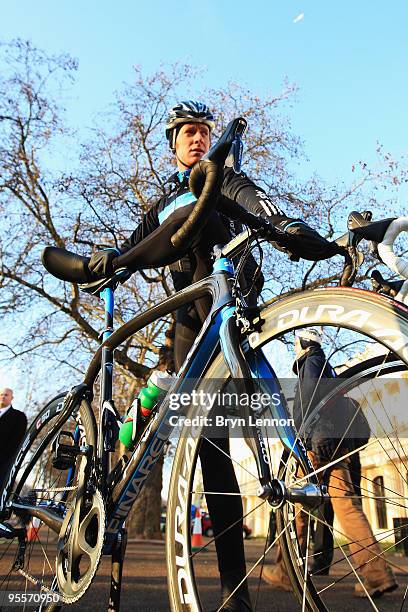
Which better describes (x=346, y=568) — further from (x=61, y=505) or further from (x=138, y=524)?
(x=138, y=524)

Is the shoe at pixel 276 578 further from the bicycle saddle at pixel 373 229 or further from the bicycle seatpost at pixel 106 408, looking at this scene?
the bicycle saddle at pixel 373 229

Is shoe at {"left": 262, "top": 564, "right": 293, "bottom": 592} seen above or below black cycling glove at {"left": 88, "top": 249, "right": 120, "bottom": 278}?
below

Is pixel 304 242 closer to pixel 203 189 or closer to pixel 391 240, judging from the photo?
pixel 391 240

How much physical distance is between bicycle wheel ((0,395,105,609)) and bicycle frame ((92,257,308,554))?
84mm

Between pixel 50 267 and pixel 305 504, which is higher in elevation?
pixel 50 267

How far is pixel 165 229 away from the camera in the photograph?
7.41 ft

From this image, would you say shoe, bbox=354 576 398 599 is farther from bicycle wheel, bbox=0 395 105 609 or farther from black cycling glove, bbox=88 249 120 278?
black cycling glove, bbox=88 249 120 278

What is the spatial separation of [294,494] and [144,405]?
2.64ft

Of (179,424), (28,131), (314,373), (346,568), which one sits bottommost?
(346,568)

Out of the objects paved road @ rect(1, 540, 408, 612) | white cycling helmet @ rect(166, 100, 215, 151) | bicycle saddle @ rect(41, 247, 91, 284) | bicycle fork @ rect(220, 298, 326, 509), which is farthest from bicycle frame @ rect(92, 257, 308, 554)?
white cycling helmet @ rect(166, 100, 215, 151)

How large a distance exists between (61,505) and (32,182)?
1342 centimetres

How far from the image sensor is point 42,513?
8.30 ft

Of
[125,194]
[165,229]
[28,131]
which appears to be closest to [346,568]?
[165,229]

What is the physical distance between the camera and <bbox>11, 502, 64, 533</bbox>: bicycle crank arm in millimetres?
2368
